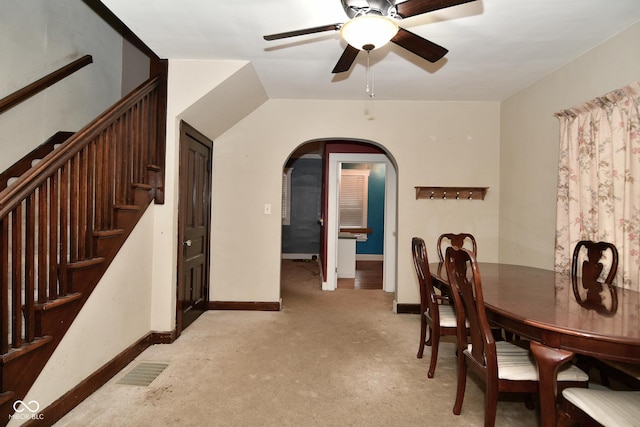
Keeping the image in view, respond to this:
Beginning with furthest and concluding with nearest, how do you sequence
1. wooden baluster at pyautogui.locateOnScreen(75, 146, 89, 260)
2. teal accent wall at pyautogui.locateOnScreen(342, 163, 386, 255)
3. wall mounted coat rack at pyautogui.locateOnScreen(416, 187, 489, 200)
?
teal accent wall at pyautogui.locateOnScreen(342, 163, 386, 255) < wall mounted coat rack at pyautogui.locateOnScreen(416, 187, 489, 200) < wooden baluster at pyautogui.locateOnScreen(75, 146, 89, 260)

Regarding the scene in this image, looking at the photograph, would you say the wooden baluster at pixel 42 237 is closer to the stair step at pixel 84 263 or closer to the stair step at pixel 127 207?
the stair step at pixel 84 263

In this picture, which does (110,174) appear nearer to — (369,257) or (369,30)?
(369,30)

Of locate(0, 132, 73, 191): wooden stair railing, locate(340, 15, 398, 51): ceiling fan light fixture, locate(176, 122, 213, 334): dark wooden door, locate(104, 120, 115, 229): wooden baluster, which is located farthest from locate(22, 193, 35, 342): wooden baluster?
locate(340, 15, 398, 51): ceiling fan light fixture

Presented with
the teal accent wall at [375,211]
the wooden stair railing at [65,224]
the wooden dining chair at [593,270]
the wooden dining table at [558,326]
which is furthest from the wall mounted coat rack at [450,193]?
the teal accent wall at [375,211]

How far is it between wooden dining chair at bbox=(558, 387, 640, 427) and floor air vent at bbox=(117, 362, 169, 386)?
7.84ft

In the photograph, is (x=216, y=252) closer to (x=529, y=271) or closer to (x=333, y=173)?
(x=333, y=173)

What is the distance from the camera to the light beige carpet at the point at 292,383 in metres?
1.76

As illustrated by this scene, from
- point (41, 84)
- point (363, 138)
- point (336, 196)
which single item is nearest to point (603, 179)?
point (363, 138)

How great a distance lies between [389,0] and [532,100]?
7.83ft

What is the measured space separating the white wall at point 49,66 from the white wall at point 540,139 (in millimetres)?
4613

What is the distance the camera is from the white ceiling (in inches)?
77.4

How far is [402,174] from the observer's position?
3656 mm

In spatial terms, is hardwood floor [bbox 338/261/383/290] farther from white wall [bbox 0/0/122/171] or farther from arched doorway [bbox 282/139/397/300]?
white wall [bbox 0/0/122/171]

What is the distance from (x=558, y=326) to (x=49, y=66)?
14.0 ft
